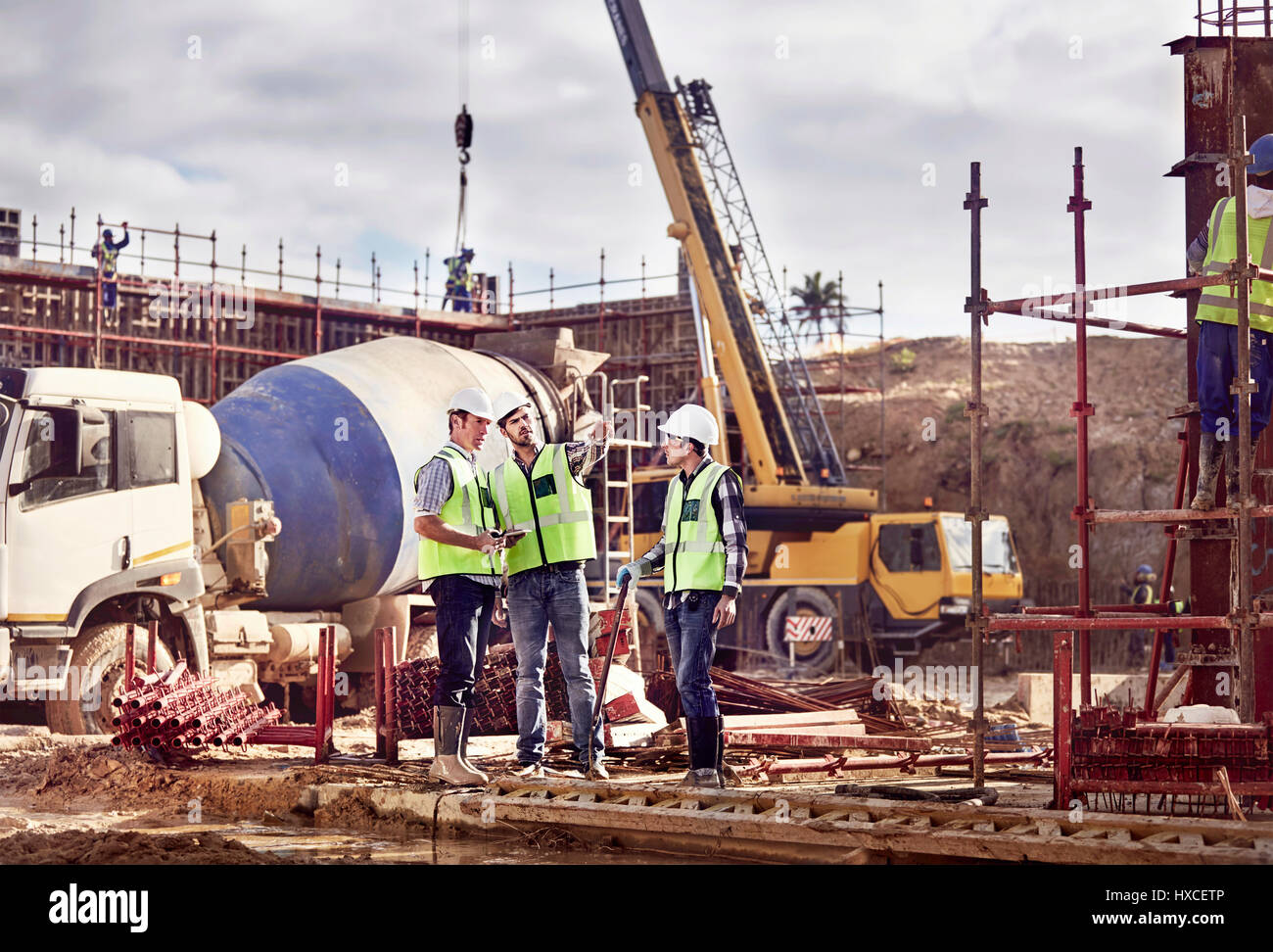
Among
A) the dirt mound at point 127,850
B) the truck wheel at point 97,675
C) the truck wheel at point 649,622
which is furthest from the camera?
the truck wheel at point 649,622

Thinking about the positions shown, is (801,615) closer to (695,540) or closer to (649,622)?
(649,622)

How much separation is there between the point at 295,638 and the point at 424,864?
587 centimetres

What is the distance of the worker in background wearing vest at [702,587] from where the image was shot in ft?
22.6

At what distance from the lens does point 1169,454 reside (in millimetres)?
29266

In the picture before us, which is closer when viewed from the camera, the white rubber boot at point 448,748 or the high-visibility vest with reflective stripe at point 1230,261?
the high-visibility vest with reflective stripe at point 1230,261

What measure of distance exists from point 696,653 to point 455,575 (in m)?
1.30

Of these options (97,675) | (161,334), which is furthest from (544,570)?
(161,334)

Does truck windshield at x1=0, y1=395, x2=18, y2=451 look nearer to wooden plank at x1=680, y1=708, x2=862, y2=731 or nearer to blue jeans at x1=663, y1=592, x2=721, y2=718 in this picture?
wooden plank at x1=680, y1=708, x2=862, y2=731

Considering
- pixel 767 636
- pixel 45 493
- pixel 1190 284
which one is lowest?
pixel 767 636

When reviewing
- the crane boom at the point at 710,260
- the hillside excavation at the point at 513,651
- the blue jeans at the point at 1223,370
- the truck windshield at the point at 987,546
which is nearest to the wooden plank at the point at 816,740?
the hillside excavation at the point at 513,651

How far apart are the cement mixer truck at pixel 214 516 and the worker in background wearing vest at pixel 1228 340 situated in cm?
624

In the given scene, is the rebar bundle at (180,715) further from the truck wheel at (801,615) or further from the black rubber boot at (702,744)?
the truck wheel at (801,615)
